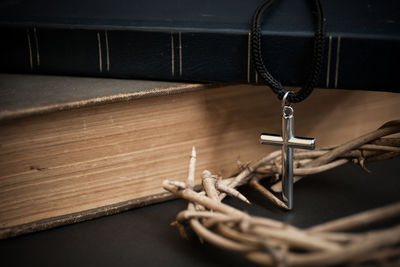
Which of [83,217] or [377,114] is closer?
[83,217]

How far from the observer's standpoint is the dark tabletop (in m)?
0.79

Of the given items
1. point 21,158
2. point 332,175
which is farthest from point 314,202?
point 21,158

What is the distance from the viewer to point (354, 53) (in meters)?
0.84

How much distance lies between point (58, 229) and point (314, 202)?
422mm

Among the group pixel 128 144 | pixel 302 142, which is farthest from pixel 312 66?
pixel 128 144

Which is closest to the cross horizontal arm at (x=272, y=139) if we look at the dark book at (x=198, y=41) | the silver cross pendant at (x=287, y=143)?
the silver cross pendant at (x=287, y=143)

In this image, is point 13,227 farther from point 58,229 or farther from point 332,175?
point 332,175

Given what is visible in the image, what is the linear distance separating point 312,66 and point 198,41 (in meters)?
0.19

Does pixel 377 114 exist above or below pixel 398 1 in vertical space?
below

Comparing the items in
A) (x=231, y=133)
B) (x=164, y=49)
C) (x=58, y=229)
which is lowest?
(x=58, y=229)

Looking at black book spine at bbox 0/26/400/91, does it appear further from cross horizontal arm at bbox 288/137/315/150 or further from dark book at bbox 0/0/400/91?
cross horizontal arm at bbox 288/137/315/150

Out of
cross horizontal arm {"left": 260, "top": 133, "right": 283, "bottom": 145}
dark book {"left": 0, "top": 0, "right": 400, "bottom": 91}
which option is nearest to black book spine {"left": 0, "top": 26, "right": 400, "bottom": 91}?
dark book {"left": 0, "top": 0, "right": 400, "bottom": 91}

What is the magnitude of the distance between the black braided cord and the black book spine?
0.05ft

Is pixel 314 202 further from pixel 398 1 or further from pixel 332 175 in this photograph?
pixel 398 1
